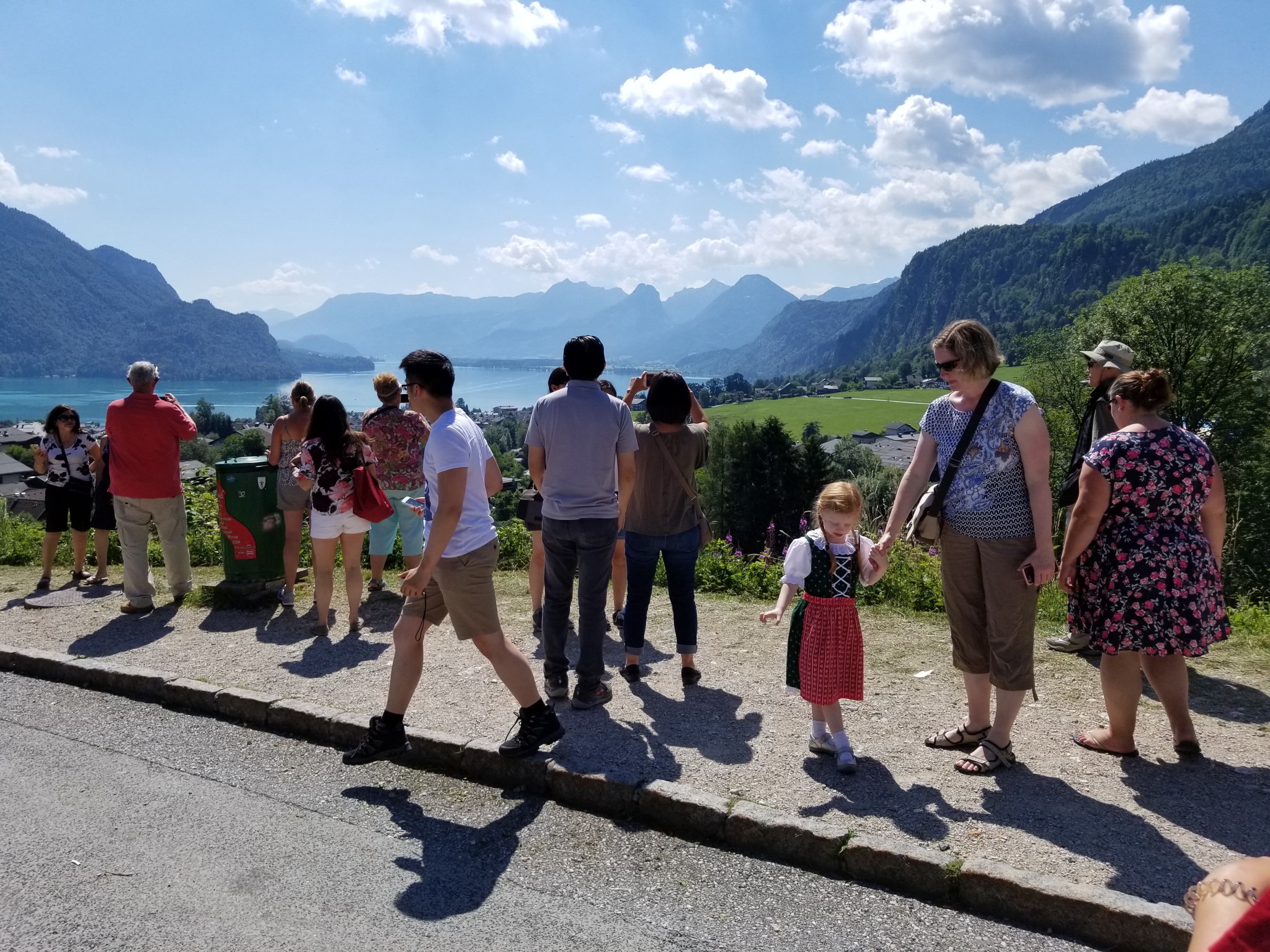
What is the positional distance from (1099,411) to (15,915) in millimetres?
6435

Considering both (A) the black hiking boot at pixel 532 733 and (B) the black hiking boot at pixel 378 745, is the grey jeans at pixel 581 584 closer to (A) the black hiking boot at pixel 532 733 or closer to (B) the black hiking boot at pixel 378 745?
(A) the black hiking boot at pixel 532 733

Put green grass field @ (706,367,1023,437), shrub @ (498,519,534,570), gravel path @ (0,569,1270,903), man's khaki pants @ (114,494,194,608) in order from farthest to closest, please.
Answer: green grass field @ (706,367,1023,437) < shrub @ (498,519,534,570) < man's khaki pants @ (114,494,194,608) < gravel path @ (0,569,1270,903)

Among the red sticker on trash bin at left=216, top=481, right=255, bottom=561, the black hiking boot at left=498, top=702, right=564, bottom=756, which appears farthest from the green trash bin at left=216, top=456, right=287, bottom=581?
the black hiking boot at left=498, top=702, right=564, bottom=756

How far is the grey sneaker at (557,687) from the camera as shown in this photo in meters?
5.31

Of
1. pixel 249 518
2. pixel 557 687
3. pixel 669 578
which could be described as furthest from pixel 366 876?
pixel 249 518

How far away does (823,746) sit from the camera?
14.7 ft

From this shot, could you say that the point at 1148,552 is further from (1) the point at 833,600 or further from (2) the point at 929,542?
(1) the point at 833,600

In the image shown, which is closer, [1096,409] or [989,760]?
[989,760]

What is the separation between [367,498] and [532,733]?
2.95m

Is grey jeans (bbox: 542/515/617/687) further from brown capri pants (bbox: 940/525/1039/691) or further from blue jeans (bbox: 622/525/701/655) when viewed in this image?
brown capri pants (bbox: 940/525/1039/691)

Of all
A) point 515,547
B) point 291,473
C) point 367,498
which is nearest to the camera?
point 367,498

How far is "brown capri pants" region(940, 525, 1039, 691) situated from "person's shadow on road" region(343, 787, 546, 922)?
2274mm

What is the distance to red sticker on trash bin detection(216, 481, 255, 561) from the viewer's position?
8031 mm

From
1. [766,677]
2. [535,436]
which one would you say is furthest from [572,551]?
[766,677]
